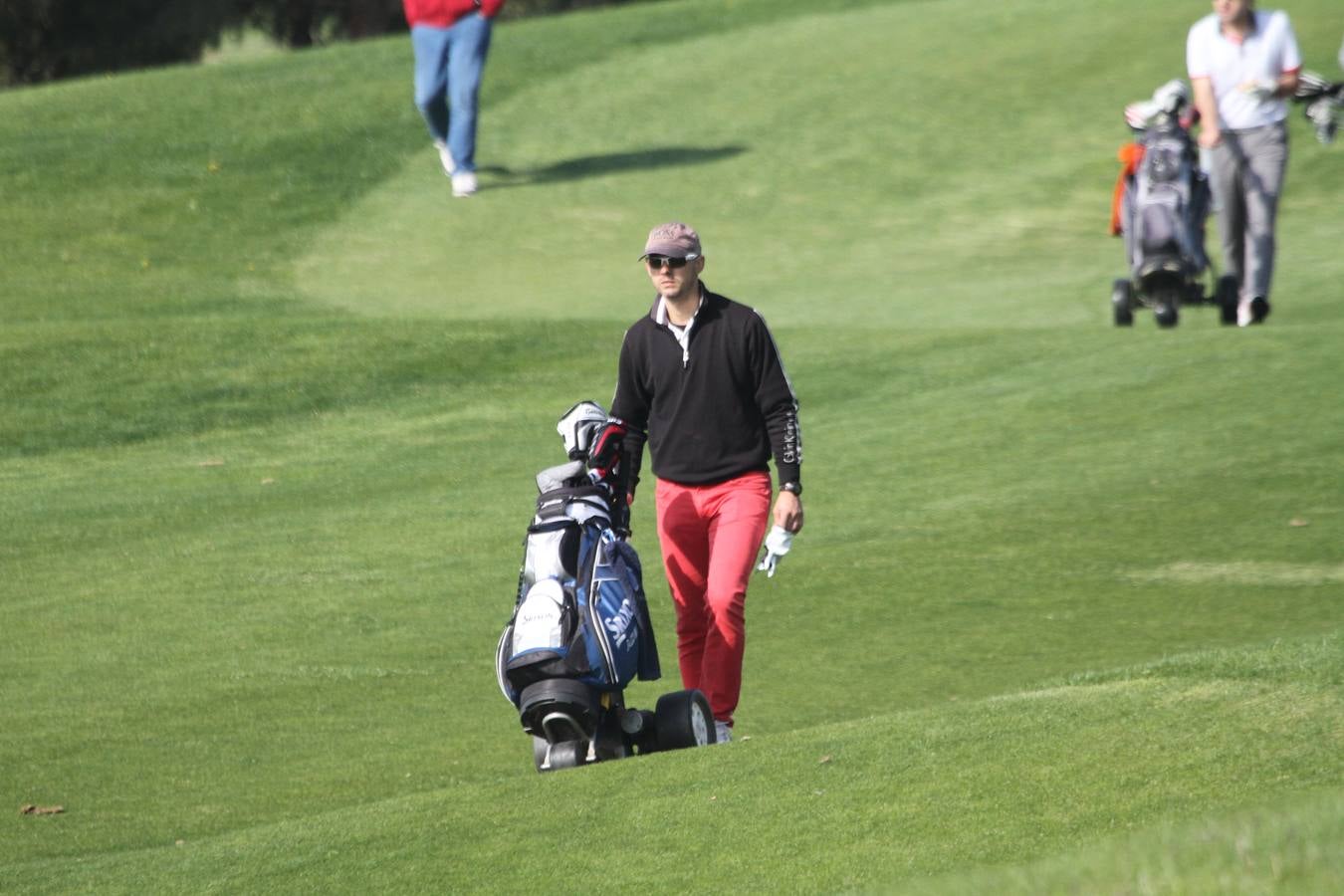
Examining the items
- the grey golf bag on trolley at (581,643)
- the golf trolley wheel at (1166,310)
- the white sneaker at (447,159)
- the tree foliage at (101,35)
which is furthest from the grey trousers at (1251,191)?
the tree foliage at (101,35)

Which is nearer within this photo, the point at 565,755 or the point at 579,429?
the point at 565,755

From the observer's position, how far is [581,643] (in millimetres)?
7426

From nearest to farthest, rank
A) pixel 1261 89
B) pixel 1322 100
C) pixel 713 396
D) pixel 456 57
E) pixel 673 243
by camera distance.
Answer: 1. pixel 673 243
2. pixel 713 396
3. pixel 1261 89
4. pixel 1322 100
5. pixel 456 57

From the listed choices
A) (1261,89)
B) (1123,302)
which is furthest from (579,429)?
(1123,302)

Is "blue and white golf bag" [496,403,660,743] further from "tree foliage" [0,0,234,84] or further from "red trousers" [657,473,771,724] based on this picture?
"tree foliage" [0,0,234,84]

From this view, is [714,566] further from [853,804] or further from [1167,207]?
[1167,207]

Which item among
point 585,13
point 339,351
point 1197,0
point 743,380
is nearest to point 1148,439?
point 743,380

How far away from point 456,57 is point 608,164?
2864 mm

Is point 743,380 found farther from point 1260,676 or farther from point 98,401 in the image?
point 98,401

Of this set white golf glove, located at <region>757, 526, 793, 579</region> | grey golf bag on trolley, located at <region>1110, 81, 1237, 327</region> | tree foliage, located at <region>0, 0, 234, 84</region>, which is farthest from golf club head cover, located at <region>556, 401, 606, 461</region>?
tree foliage, located at <region>0, 0, 234, 84</region>

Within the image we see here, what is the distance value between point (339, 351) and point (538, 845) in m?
10.8

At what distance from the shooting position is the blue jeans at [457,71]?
22.9m

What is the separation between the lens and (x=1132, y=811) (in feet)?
20.0

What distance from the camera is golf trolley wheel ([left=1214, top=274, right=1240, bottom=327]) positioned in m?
16.2
